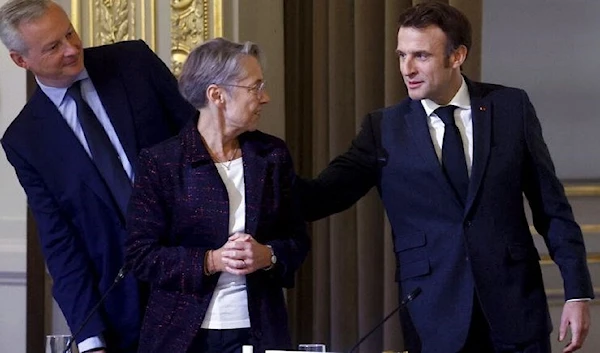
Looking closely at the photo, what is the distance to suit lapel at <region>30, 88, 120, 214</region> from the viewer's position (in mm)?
2777

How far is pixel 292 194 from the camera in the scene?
2.59 meters

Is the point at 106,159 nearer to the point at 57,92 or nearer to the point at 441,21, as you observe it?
the point at 57,92

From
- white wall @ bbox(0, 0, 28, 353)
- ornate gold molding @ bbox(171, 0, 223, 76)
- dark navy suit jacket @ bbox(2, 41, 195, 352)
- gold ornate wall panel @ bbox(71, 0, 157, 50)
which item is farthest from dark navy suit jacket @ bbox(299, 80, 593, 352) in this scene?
white wall @ bbox(0, 0, 28, 353)

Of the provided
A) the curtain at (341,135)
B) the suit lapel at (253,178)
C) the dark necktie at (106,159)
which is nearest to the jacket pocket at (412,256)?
the suit lapel at (253,178)

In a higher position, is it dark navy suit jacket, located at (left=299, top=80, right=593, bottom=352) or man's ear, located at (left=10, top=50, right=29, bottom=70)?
man's ear, located at (left=10, top=50, right=29, bottom=70)

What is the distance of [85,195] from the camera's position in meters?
2.79

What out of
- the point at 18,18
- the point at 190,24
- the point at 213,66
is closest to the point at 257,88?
the point at 213,66

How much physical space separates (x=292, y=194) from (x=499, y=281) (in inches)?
20.7

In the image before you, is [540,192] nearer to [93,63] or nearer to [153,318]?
[153,318]

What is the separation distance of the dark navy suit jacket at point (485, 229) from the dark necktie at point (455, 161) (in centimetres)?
3

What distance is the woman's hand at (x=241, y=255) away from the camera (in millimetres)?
2391

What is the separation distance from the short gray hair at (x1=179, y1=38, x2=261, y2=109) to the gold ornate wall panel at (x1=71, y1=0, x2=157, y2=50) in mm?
1097

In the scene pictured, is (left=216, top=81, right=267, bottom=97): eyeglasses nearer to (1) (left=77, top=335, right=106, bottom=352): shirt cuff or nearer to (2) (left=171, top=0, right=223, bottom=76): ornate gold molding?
(1) (left=77, top=335, right=106, bottom=352): shirt cuff

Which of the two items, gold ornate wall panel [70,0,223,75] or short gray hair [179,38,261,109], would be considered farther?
gold ornate wall panel [70,0,223,75]
